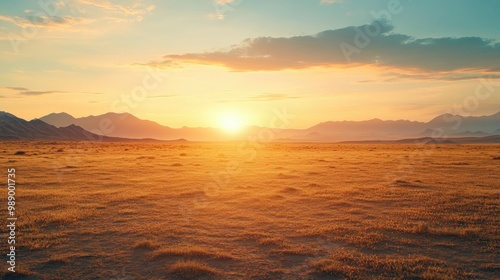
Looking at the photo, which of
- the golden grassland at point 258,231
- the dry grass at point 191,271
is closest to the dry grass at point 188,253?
the golden grassland at point 258,231

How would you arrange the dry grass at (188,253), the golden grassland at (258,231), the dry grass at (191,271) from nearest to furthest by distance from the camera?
the dry grass at (191,271) < the golden grassland at (258,231) < the dry grass at (188,253)

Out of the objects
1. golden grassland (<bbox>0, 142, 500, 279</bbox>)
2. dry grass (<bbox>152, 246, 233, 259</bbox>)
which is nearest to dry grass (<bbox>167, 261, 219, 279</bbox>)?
golden grassland (<bbox>0, 142, 500, 279</bbox>)

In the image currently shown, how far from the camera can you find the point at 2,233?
13.1 metres

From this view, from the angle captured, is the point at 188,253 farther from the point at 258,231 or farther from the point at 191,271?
the point at 258,231

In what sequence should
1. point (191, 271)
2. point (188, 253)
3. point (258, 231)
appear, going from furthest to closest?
1. point (258, 231)
2. point (188, 253)
3. point (191, 271)

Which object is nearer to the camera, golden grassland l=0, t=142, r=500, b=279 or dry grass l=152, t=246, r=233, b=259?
golden grassland l=0, t=142, r=500, b=279

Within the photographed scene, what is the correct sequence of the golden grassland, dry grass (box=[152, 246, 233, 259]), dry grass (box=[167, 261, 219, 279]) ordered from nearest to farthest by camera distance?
dry grass (box=[167, 261, 219, 279]) < the golden grassland < dry grass (box=[152, 246, 233, 259])

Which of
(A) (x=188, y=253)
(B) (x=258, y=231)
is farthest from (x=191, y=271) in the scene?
(B) (x=258, y=231)

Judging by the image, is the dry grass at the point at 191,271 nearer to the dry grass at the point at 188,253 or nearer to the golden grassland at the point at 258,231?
the golden grassland at the point at 258,231

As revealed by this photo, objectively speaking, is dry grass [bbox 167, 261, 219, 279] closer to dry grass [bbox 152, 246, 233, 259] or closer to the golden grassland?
the golden grassland

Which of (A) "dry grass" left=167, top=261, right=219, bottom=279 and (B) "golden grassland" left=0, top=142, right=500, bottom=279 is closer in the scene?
(A) "dry grass" left=167, top=261, right=219, bottom=279

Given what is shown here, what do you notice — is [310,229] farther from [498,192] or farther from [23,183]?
[23,183]

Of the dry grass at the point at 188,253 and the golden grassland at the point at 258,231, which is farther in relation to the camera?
the dry grass at the point at 188,253

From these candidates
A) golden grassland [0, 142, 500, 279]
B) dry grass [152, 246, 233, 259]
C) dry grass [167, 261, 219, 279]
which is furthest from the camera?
dry grass [152, 246, 233, 259]
